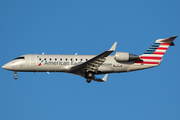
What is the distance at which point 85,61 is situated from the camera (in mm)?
35469

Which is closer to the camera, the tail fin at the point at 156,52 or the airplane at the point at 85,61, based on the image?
the airplane at the point at 85,61

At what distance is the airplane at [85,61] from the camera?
34875 millimetres

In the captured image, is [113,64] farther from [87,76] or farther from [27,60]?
[27,60]

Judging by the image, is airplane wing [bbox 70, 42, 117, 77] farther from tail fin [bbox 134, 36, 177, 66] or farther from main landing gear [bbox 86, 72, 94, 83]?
tail fin [bbox 134, 36, 177, 66]

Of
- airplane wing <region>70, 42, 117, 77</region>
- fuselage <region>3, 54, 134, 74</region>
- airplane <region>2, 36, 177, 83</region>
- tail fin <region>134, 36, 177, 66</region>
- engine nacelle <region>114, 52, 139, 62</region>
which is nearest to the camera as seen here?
airplane wing <region>70, 42, 117, 77</region>

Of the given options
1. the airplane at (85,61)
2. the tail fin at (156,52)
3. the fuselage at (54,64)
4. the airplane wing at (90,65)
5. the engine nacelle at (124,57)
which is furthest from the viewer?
the tail fin at (156,52)

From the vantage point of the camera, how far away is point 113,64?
35.3 meters

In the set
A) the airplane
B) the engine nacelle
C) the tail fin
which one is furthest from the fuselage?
the tail fin

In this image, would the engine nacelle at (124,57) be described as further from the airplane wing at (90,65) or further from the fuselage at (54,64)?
the airplane wing at (90,65)

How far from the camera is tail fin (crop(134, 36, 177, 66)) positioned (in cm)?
3581

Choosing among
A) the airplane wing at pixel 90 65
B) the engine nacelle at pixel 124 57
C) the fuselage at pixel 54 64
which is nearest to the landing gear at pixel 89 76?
the airplane wing at pixel 90 65

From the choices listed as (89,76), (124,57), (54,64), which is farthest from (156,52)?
(54,64)

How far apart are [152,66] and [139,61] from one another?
5.71 feet

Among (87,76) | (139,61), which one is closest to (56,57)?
(87,76)
